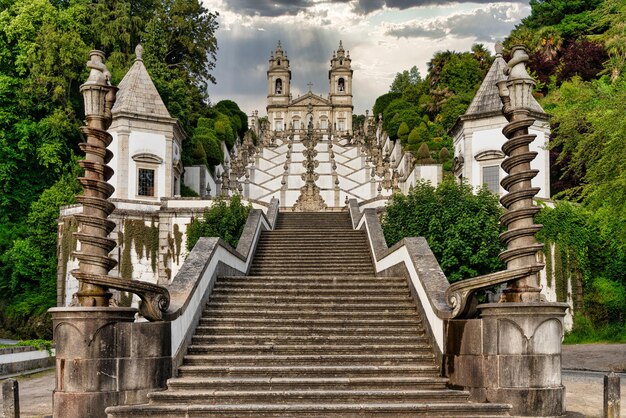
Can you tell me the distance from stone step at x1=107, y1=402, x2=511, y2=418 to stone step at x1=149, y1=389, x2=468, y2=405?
0.93 ft

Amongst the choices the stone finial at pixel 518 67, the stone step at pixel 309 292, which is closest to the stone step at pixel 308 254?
the stone step at pixel 309 292

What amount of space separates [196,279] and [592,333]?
1770 cm

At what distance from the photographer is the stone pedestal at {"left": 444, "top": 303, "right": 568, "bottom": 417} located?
8.43 meters

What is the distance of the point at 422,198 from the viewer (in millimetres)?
20875

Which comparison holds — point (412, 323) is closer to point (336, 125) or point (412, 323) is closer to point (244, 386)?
point (244, 386)

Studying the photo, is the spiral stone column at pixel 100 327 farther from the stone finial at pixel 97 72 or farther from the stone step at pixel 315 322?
the stone step at pixel 315 322

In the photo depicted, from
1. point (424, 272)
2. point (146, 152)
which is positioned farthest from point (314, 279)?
point (146, 152)

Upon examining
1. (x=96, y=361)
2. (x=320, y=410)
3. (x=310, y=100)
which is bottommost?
(x=320, y=410)

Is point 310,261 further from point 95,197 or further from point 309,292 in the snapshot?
point 95,197

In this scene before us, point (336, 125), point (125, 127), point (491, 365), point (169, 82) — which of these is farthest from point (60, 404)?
point (336, 125)

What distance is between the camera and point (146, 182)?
28750mm

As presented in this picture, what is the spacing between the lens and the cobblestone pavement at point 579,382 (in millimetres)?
10270

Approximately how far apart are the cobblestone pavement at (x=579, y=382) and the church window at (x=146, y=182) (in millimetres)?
13068

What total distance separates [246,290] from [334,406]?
4.72 m
